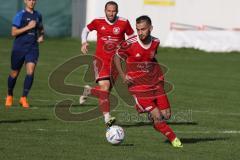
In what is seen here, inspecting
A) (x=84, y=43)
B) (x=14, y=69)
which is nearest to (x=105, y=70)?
(x=84, y=43)

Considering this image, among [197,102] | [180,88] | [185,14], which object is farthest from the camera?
[185,14]

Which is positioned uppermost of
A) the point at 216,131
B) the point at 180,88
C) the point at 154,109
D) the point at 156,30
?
the point at 154,109

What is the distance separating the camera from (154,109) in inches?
475

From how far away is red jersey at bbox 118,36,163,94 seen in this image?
1230 cm

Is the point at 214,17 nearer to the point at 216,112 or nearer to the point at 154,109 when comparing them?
the point at 216,112

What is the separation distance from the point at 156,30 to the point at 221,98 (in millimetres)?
20079

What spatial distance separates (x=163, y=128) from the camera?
1187 centimetres

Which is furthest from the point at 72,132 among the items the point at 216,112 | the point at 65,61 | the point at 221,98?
the point at 65,61

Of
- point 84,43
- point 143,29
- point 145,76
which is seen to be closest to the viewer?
point 143,29

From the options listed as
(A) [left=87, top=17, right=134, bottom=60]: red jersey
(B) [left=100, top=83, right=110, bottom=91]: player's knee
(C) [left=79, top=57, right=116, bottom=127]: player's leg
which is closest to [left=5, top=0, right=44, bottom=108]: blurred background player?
(A) [left=87, top=17, right=134, bottom=60]: red jersey

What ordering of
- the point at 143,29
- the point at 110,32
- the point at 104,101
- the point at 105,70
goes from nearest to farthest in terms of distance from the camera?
the point at 143,29 → the point at 104,101 → the point at 105,70 → the point at 110,32

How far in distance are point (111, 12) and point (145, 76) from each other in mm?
2622

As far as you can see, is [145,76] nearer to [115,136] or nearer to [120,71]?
[120,71]

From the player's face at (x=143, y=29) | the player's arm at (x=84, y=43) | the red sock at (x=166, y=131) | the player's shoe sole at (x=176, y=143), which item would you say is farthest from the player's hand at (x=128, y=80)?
the player's arm at (x=84, y=43)
